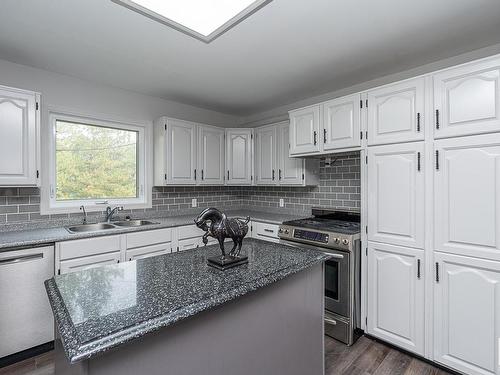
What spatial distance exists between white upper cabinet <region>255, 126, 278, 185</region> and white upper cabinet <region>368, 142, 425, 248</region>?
1489mm

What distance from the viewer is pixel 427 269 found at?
2057 mm

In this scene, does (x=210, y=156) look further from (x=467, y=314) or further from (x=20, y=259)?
(x=467, y=314)

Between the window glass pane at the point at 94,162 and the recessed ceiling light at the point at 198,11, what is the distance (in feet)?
7.24

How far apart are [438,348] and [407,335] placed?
0.68ft

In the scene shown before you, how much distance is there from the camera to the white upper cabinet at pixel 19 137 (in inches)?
87.8

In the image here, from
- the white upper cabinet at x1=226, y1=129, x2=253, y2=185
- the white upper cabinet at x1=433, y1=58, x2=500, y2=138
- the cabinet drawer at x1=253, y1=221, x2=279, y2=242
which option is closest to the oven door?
the cabinet drawer at x1=253, y1=221, x2=279, y2=242

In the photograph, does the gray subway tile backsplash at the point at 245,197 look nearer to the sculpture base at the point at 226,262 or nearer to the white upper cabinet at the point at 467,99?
the white upper cabinet at the point at 467,99

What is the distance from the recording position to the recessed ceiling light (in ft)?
3.87

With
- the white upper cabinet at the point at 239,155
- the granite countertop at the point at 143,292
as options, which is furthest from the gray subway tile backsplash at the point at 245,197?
the granite countertop at the point at 143,292

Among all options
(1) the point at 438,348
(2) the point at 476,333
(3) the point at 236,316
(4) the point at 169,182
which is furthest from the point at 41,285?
(2) the point at 476,333

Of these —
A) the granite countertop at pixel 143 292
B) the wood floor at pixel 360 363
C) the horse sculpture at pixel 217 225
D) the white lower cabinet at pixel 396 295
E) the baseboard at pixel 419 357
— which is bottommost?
the wood floor at pixel 360 363

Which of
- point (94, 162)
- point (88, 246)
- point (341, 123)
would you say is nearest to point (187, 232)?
point (88, 246)

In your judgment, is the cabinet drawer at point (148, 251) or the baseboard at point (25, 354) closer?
the baseboard at point (25, 354)

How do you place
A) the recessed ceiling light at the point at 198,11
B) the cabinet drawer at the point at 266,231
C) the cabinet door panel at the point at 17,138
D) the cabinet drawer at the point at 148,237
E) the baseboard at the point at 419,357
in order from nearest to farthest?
the recessed ceiling light at the point at 198,11 < the baseboard at the point at 419,357 < the cabinet door panel at the point at 17,138 < the cabinet drawer at the point at 148,237 < the cabinet drawer at the point at 266,231
